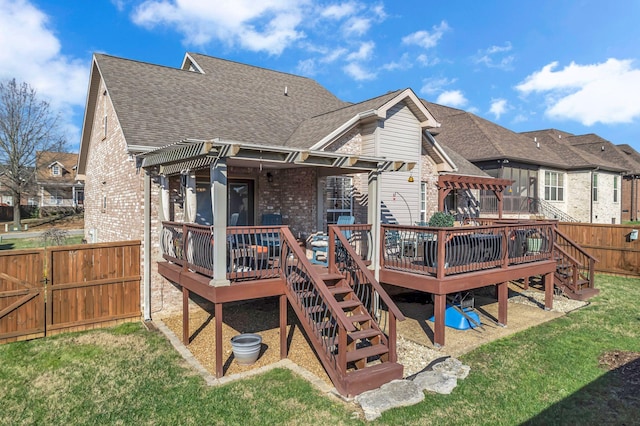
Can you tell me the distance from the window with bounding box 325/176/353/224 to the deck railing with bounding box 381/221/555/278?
188cm

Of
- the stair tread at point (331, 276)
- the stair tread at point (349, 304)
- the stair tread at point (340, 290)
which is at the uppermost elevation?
the stair tread at point (331, 276)

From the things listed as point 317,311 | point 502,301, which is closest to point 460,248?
point 502,301

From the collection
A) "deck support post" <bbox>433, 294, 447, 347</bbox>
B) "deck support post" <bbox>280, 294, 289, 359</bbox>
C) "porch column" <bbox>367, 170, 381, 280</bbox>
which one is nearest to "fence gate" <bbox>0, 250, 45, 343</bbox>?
"deck support post" <bbox>280, 294, 289, 359</bbox>

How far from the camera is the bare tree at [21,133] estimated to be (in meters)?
29.9

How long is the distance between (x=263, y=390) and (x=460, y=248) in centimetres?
470

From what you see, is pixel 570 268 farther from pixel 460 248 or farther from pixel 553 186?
pixel 553 186

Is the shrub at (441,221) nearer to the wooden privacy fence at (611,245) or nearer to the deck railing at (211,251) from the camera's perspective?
the deck railing at (211,251)

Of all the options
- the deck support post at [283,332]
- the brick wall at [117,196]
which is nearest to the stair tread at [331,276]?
the deck support post at [283,332]

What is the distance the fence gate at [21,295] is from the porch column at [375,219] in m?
6.69

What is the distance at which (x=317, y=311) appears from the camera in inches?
250

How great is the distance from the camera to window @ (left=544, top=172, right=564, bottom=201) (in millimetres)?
23278

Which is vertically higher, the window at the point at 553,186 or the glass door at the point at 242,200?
the window at the point at 553,186

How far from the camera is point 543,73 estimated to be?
40.8 m

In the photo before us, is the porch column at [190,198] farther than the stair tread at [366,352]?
Yes
